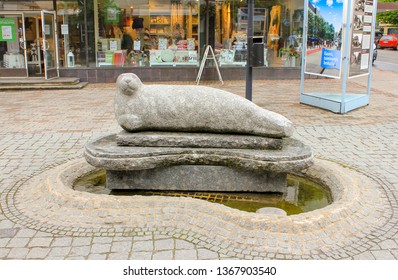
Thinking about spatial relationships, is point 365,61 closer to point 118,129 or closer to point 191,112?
point 118,129

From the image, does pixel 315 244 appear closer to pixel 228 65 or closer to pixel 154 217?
pixel 154 217

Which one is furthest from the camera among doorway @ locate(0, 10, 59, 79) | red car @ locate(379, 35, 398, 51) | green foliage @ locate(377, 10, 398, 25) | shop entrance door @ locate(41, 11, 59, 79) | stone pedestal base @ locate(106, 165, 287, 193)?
green foliage @ locate(377, 10, 398, 25)

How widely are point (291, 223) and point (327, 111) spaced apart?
6896 millimetres

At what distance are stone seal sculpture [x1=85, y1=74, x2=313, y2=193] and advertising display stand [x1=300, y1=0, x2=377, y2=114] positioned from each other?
18.6 ft

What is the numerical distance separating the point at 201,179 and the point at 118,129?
3812mm

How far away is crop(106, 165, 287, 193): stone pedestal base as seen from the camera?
201 inches

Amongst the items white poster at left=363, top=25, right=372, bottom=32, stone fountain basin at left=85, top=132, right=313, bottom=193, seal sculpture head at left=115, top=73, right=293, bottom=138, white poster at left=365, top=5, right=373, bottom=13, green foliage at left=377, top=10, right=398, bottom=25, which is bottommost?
stone fountain basin at left=85, top=132, right=313, bottom=193

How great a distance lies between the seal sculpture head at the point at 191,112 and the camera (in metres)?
5.03

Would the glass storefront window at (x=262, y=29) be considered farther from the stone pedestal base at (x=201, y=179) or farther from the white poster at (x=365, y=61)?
the stone pedestal base at (x=201, y=179)

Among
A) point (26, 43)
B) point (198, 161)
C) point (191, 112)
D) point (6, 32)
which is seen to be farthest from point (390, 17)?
point (198, 161)

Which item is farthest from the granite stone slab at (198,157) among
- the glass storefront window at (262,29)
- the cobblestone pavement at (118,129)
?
the glass storefront window at (262,29)

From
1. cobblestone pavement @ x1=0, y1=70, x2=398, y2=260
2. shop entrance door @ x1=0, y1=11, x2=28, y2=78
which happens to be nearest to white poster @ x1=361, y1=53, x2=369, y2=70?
cobblestone pavement @ x1=0, y1=70, x2=398, y2=260

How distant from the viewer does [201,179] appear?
202 inches

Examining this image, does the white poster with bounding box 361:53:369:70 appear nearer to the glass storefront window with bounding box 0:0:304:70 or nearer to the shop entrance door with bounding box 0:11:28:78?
the glass storefront window with bounding box 0:0:304:70
